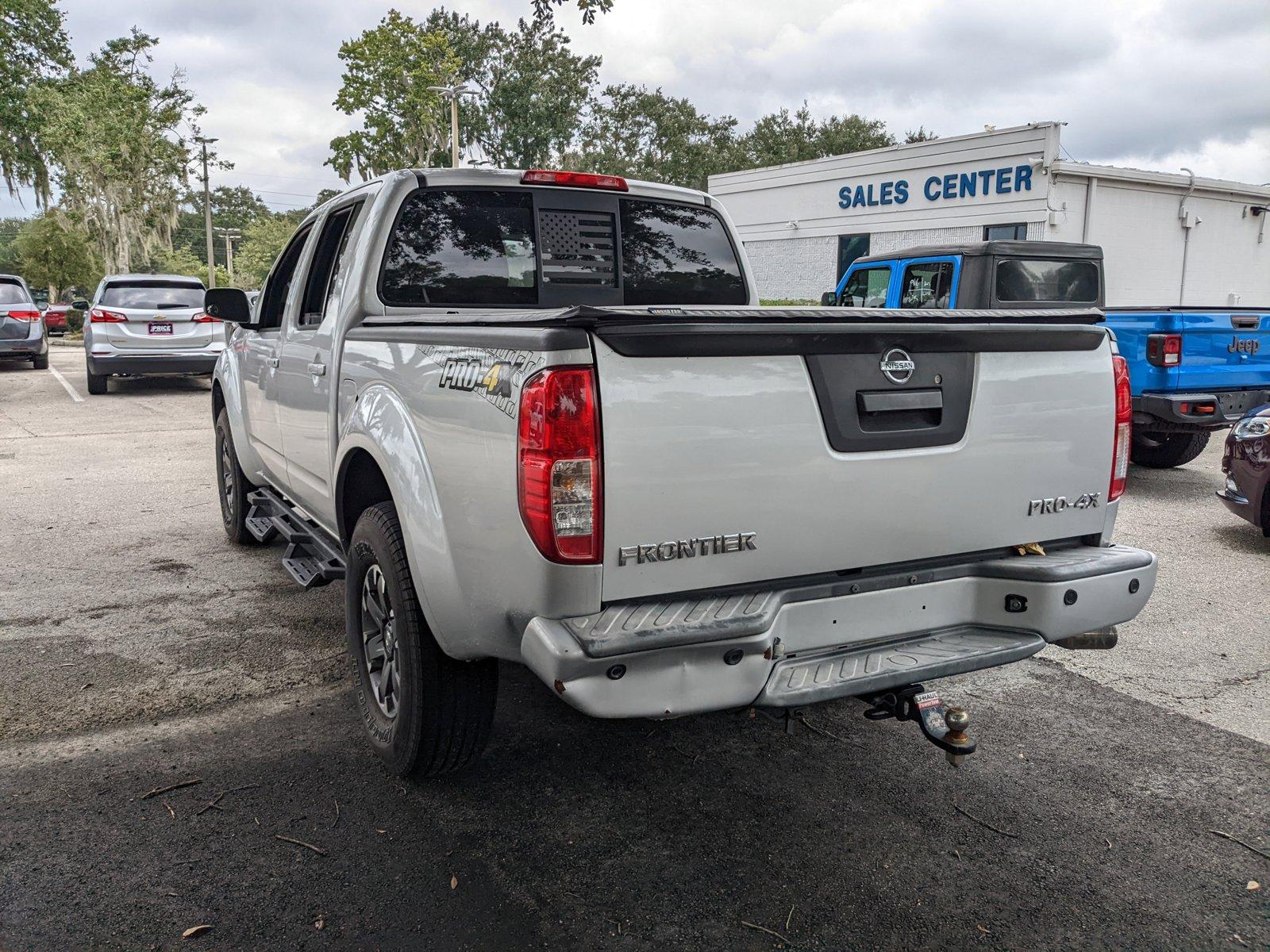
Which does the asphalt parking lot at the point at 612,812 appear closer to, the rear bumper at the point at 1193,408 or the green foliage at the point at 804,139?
the rear bumper at the point at 1193,408

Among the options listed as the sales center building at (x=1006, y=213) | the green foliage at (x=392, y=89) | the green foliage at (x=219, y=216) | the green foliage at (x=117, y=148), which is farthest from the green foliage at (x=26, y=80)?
the green foliage at (x=219, y=216)

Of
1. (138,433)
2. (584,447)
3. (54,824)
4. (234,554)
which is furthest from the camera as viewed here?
(138,433)

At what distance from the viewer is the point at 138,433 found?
1166cm

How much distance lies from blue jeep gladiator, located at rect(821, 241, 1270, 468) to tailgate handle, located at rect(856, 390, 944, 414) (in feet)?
13.1

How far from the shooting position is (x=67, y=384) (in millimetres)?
16953

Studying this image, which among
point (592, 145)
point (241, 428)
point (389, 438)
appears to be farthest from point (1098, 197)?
point (592, 145)

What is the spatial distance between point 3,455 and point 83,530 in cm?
401

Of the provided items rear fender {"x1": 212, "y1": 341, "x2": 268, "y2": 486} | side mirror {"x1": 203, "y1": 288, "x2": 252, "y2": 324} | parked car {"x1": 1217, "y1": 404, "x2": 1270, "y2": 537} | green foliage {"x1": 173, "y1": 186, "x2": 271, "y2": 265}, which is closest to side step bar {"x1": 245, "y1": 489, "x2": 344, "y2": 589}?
rear fender {"x1": 212, "y1": 341, "x2": 268, "y2": 486}

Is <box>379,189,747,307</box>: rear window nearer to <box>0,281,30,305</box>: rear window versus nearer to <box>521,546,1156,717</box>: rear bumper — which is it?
<box>521,546,1156,717</box>: rear bumper

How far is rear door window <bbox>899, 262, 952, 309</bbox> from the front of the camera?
33.1 feet

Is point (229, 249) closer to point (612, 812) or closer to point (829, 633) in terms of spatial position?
point (612, 812)

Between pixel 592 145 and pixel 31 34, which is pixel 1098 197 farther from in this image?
pixel 592 145

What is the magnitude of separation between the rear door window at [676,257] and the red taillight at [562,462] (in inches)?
87.4

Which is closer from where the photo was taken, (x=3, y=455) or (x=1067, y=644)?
(x=1067, y=644)
